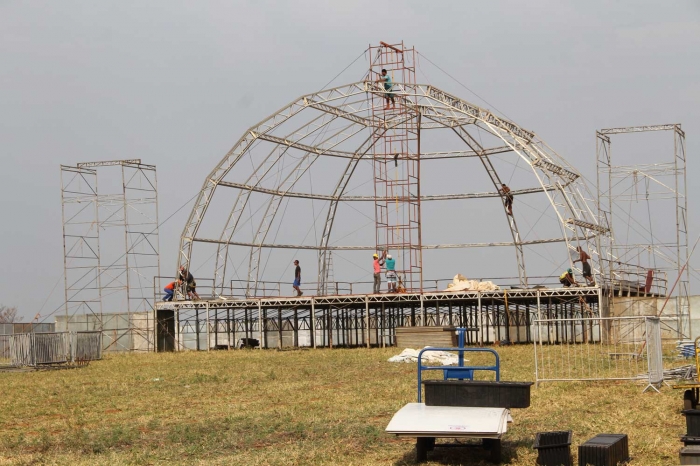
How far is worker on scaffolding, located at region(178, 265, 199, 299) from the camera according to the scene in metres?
43.1

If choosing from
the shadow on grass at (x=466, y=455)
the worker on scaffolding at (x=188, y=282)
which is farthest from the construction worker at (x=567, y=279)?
the shadow on grass at (x=466, y=455)

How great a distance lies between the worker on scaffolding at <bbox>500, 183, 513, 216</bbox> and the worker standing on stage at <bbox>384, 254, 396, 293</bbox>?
23.0 ft

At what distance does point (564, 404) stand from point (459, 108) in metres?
23.5

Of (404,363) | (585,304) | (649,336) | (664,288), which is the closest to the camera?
(649,336)

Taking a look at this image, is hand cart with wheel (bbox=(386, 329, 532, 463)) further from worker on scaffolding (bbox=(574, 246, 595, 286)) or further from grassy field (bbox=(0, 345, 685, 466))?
worker on scaffolding (bbox=(574, 246, 595, 286))

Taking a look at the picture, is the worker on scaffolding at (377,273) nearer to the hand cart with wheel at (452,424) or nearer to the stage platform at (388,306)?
the stage platform at (388,306)

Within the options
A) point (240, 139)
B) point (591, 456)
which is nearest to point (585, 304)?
point (240, 139)

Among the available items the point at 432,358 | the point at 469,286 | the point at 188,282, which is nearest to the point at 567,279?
the point at 469,286

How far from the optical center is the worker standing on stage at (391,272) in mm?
40844

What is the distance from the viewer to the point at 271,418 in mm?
15805

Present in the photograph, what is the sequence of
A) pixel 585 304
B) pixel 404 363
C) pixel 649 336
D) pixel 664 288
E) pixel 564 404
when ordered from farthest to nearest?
pixel 664 288
pixel 585 304
pixel 404 363
pixel 649 336
pixel 564 404

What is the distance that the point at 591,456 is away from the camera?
10.5 m

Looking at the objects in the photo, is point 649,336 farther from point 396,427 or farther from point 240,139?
point 240,139

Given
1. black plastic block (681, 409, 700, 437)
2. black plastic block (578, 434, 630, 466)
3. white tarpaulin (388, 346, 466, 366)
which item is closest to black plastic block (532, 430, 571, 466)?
black plastic block (578, 434, 630, 466)
